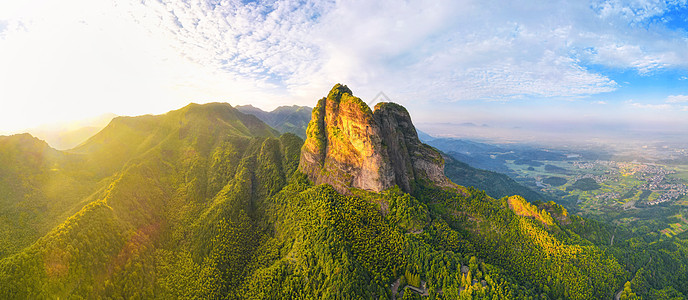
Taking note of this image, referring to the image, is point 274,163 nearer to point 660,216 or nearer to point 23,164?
point 23,164

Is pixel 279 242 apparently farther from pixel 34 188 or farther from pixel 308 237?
pixel 34 188

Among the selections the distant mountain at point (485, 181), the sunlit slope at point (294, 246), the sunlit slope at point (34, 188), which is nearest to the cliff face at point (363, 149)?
the sunlit slope at point (294, 246)

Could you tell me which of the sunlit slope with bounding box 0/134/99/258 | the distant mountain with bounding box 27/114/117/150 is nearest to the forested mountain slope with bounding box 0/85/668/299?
the sunlit slope with bounding box 0/134/99/258

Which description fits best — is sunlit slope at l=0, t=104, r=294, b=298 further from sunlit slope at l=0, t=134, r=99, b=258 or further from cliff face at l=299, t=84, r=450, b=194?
cliff face at l=299, t=84, r=450, b=194

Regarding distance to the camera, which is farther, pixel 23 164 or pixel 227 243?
pixel 23 164

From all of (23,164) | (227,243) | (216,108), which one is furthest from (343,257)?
(216,108)

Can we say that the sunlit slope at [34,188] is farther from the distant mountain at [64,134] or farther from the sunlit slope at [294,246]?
the distant mountain at [64,134]
